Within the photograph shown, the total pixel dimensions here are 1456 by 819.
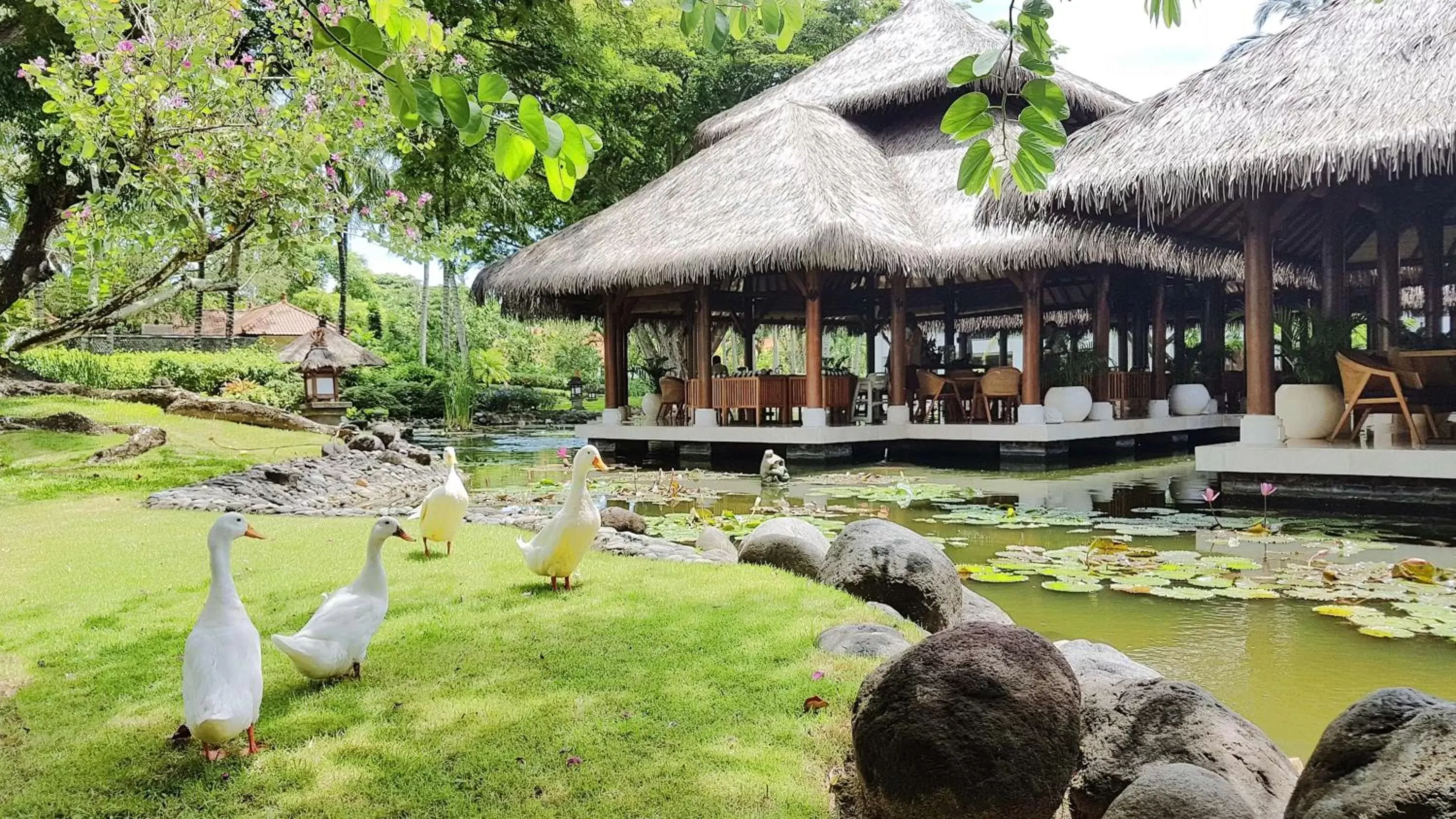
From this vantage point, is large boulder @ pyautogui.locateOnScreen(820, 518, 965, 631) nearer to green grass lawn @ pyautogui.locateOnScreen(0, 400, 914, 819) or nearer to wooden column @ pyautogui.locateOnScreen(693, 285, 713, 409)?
green grass lawn @ pyautogui.locateOnScreen(0, 400, 914, 819)

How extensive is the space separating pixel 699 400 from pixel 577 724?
34.1 ft

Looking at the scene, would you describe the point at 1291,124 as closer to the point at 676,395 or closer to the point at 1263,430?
the point at 1263,430

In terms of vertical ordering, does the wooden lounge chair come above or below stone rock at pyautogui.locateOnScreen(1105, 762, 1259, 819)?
above

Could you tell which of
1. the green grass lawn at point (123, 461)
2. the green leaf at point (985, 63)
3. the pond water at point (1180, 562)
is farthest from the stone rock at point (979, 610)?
the green grass lawn at point (123, 461)

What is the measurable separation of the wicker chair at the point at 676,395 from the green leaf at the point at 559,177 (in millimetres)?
12366

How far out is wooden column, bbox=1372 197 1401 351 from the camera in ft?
Answer: 29.8

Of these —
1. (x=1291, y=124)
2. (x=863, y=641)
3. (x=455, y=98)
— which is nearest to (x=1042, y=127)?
(x=455, y=98)

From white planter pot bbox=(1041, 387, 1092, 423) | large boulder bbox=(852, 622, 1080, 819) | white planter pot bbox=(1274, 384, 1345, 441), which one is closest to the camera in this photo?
large boulder bbox=(852, 622, 1080, 819)

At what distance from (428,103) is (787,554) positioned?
3.72m

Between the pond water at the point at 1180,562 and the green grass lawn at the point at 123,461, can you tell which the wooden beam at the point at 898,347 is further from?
the green grass lawn at the point at 123,461

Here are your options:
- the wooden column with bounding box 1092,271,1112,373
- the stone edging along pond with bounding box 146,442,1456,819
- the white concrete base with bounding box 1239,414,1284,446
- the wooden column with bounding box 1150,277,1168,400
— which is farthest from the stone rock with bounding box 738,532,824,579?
the wooden column with bounding box 1150,277,1168,400

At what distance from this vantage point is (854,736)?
90.7 inches

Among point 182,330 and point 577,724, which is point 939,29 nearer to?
point 577,724

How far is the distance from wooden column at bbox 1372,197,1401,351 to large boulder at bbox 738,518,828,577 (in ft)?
23.4
